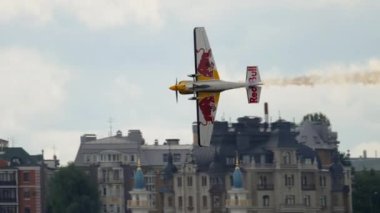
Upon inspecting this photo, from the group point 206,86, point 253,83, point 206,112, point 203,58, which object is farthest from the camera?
point 206,112

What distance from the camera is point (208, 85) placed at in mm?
152875

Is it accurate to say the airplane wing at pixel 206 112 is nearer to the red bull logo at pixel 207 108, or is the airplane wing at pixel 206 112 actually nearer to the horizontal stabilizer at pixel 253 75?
the red bull logo at pixel 207 108

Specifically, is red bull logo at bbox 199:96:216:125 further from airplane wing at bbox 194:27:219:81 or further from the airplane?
airplane wing at bbox 194:27:219:81

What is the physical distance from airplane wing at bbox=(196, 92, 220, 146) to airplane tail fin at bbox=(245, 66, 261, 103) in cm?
244

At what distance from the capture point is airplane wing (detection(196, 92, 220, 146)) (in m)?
155

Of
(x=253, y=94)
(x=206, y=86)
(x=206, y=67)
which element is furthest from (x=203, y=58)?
(x=253, y=94)

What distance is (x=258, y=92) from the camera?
155250 millimetres

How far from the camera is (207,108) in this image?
15600cm

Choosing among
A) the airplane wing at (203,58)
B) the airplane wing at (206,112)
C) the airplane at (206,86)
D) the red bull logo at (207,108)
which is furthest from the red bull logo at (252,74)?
the red bull logo at (207,108)

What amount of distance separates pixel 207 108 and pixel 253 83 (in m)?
3.74

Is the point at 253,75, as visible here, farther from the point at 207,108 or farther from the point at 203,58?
the point at 207,108

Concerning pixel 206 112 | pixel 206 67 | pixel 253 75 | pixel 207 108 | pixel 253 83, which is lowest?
pixel 206 112

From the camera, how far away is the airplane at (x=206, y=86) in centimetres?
15338

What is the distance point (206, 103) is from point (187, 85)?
2.67 m
